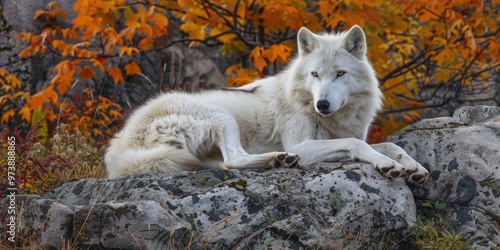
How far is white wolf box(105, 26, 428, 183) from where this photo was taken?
5.37 meters

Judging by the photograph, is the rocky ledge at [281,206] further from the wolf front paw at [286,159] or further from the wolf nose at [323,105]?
the wolf nose at [323,105]

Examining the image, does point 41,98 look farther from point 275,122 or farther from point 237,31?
point 275,122

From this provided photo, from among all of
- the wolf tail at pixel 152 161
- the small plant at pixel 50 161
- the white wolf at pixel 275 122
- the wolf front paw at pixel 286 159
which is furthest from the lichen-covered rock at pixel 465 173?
the small plant at pixel 50 161

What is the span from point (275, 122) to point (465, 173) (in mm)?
1807

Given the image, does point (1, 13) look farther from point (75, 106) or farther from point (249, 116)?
point (249, 116)

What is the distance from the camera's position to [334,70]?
5.66m

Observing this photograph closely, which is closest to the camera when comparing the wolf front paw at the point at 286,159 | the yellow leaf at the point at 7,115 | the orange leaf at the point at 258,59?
the wolf front paw at the point at 286,159

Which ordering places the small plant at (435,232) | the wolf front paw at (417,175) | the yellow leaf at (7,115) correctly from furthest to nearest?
the yellow leaf at (7,115) < the wolf front paw at (417,175) < the small plant at (435,232)

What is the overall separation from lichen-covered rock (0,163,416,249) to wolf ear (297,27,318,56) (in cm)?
137

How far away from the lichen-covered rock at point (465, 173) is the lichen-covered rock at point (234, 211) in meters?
0.42

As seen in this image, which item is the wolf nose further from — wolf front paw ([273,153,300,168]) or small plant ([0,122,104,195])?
→ small plant ([0,122,104,195])

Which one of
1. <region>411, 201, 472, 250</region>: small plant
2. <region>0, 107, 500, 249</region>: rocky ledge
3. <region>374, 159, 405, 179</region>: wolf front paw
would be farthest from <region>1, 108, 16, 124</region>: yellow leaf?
<region>411, 201, 472, 250</region>: small plant

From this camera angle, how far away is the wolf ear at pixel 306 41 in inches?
235

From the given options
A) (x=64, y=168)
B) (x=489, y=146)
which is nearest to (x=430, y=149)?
(x=489, y=146)
